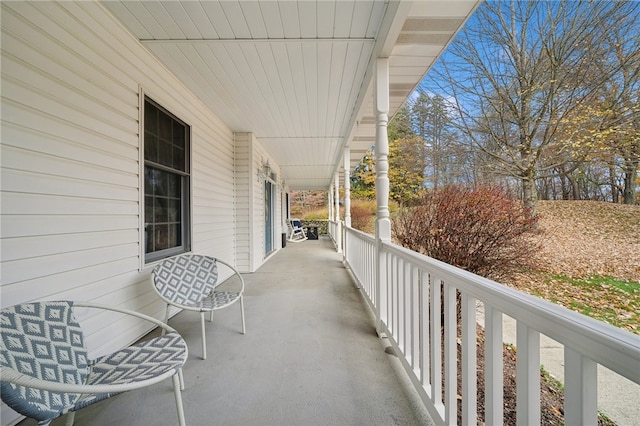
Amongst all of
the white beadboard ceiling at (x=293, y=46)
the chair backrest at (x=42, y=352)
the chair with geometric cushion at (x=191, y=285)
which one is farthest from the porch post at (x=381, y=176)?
the chair backrest at (x=42, y=352)

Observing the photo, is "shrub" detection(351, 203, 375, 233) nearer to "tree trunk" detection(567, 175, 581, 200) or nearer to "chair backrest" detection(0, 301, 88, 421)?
"tree trunk" detection(567, 175, 581, 200)

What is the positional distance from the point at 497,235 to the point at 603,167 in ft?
3.21

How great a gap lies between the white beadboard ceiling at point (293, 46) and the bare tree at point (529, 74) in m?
1.02

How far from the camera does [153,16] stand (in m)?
1.99

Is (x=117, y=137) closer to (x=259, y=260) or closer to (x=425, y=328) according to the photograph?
(x=425, y=328)

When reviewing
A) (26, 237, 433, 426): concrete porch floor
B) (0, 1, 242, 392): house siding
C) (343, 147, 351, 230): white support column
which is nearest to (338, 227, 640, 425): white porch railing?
(26, 237, 433, 426): concrete porch floor

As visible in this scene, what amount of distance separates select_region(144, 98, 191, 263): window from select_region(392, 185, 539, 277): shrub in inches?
114

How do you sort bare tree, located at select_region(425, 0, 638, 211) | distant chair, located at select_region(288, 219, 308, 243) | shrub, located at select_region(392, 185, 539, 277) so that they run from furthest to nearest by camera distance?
distant chair, located at select_region(288, 219, 308, 243) → shrub, located at select_region(392, 185, 539, 277) → bare tree, located at select_region(425, 0, 638, 211)

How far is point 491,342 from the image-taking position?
0.90 meters

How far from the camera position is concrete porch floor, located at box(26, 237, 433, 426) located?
1430 millimetres

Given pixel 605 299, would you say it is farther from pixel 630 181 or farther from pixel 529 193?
pixel 529 193

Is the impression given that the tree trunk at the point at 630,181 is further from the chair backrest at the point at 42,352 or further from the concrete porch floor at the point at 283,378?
the chair backrest at the point at 42,352

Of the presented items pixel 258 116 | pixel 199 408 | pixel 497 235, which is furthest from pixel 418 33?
pixel 199 408

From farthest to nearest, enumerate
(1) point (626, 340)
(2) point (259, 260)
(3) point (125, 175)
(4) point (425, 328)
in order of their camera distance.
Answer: (2) point (259, 260)
(3) point (125, 175)
(4) point (425, 328)
(1) point (626, 340)
